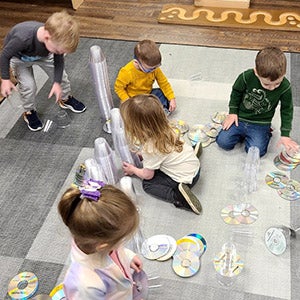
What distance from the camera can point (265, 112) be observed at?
1518 mm

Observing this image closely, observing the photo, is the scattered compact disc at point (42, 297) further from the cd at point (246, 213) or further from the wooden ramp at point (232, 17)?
the wooden ramp at point (232, 17)

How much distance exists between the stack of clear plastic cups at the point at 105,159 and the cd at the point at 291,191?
0.59 meters

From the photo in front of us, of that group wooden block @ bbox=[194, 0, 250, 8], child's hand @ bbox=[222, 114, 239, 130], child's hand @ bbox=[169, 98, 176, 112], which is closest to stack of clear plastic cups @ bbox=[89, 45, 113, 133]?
child's hand @ bbox=[169, 98, 176, 112]

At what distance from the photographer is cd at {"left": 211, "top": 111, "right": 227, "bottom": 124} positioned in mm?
1727

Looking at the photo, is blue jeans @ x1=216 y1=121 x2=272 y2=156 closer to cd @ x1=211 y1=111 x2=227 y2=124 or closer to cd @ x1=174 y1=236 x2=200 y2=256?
cd @ x1=211 y1=111 x2=227 y2=124

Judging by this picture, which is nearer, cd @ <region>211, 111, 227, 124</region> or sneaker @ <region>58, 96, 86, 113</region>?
cd @ <region>211, 111, 227, 124</region>

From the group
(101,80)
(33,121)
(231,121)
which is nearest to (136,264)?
(231,121)

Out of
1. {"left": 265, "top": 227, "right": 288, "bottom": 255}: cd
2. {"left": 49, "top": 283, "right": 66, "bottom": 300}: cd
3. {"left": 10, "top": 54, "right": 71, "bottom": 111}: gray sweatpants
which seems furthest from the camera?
{"left": 10, "top": 54, "right": 71, "bottom": 111}: gray sweatpants

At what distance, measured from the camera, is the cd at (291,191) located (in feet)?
4.67

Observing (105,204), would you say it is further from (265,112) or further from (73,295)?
(265,112)

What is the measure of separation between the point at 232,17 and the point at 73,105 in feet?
3.78

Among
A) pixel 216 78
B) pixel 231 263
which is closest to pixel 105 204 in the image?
pixel 231 263

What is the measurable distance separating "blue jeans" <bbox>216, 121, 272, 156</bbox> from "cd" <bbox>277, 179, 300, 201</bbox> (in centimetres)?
17

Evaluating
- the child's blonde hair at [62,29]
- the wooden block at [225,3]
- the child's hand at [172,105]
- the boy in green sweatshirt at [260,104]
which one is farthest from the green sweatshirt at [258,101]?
the wooden block at [225,3]
